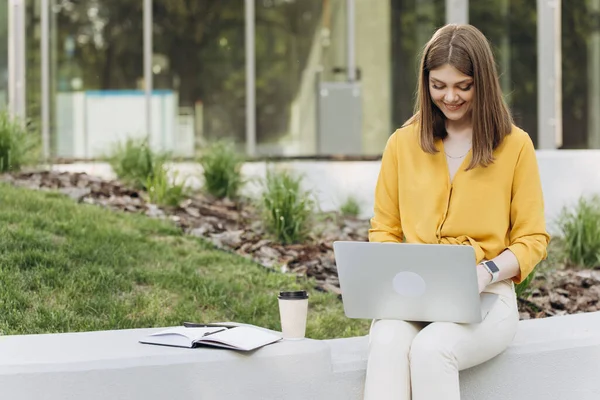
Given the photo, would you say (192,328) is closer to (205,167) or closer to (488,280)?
(488,280)

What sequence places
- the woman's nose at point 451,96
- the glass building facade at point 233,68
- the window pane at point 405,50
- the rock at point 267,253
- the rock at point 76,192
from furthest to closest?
the window pane at point 405,50, the glass building facade at point 233,68, the rock at point 76,192, the rock at point 267,253, the woman's nose at point 451,96

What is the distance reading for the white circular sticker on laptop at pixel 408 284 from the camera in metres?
3.35

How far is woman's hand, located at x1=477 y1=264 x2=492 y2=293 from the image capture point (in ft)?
11.3

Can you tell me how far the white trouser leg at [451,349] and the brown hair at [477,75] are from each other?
0.58 meters

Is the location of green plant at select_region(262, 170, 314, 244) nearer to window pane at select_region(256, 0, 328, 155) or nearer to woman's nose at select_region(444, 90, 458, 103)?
woman's nose at select_region(444, 90, 458, 103)

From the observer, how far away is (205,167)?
7.98 m

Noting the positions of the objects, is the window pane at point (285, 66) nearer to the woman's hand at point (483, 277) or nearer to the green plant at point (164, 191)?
the green plant at point (164, 191)

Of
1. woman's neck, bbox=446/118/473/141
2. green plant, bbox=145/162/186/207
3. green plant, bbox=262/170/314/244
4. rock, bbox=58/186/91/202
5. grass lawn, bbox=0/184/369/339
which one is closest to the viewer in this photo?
woman's neck, bbox=446/118/473/141

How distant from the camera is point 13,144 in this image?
7.50m

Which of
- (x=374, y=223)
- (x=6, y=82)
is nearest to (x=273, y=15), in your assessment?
(x=6, y=82)

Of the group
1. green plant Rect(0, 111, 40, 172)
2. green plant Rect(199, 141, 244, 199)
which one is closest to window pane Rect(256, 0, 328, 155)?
green plant Rect(199, 141, 244, 199)

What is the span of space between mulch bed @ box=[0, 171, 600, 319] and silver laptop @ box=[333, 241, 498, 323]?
6.99 feet

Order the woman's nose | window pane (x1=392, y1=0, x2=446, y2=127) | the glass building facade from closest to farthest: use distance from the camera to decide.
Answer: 1. the woman's nose
2. the glass building facade
3. window pane (x1=392, y1=0, x2=446, y2=127)

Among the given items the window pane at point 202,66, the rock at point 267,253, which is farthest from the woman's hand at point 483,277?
the window pane at point 202,66
